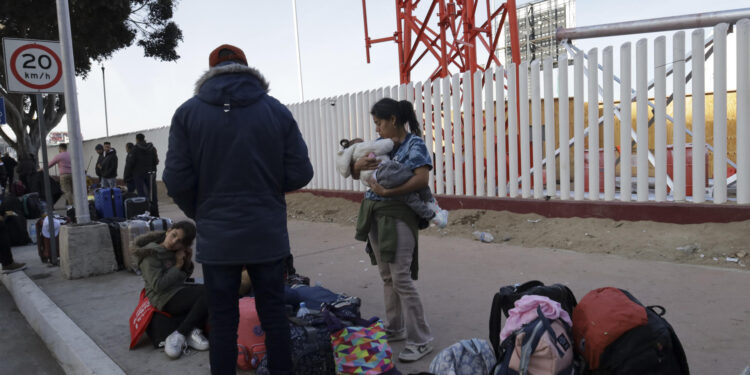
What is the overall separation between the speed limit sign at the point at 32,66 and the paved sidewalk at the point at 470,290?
2.13 meters

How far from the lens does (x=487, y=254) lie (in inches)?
238

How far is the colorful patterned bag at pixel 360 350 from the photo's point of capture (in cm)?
289

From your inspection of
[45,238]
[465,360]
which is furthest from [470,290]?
[45,238]

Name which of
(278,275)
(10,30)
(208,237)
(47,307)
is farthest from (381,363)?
(10,30)

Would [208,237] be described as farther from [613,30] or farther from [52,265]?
[613,30]

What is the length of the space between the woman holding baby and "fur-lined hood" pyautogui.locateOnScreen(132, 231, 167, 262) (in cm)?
155

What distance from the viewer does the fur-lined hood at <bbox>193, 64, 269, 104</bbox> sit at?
241 centimetres

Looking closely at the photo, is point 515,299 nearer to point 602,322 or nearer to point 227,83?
point 602,322

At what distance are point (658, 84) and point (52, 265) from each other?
748 centimetres

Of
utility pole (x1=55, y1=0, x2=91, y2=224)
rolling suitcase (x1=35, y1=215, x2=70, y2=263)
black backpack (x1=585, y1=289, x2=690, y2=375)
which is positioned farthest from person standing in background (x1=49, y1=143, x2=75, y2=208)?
black backpack (x1=585, y1=289, x2=690, y2=375)

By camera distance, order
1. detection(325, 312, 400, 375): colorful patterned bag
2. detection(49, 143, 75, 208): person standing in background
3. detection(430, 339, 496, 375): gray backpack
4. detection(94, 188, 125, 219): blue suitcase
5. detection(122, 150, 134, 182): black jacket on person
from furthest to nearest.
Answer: detection(49, 143, 75, 208): person standing in background
detection(122, 150, 134, 182): black jacket on person
detection(94, 188, 125, 219): blue suitcase
detection(325, 312, 400, 375): colorful patterned bag
detection(430, 339, 496, 375): gray backpack

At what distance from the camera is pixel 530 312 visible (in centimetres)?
249

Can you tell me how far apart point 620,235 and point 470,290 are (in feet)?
7.70

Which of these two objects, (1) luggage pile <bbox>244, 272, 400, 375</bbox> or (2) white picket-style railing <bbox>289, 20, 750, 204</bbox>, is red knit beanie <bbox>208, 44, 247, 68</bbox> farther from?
(2) white picket-style railing <bbox>289, 20, 750, 204</bbox>
